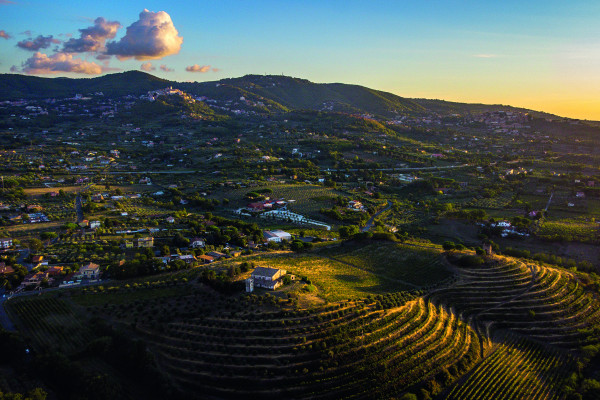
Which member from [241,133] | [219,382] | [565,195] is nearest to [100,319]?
[219,382]

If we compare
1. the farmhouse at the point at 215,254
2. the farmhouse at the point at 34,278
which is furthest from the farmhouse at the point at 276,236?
the farmhouse at the point at 34,278

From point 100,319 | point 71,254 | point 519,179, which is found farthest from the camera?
point 519,179

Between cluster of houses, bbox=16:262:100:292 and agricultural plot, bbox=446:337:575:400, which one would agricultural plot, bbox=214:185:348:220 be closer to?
cluster of houses, bbox=16:262:100:292

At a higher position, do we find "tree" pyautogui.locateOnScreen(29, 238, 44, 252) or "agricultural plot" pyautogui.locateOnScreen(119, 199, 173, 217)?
"tree" pyautogui.locateOnScreen(29, 238, 44, 252)

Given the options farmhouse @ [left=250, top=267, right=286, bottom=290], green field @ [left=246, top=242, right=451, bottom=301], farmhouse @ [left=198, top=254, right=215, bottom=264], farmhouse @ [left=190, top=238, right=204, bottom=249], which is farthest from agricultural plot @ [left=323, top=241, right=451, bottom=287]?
farmhouse @ [left=190, top=238, right=204, bottom=249]

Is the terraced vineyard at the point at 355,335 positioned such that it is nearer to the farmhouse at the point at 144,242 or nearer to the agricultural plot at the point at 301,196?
the farmhouse at the point at 144,242

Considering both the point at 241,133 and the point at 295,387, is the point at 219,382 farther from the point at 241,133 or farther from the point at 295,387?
the point at 241,133

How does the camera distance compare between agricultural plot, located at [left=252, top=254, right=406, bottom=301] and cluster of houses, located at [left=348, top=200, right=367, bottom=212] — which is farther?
cluster of houses, located at [left=348, top=200, right=367, bottom=212]

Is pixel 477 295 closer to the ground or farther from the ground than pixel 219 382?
farther from the ground
